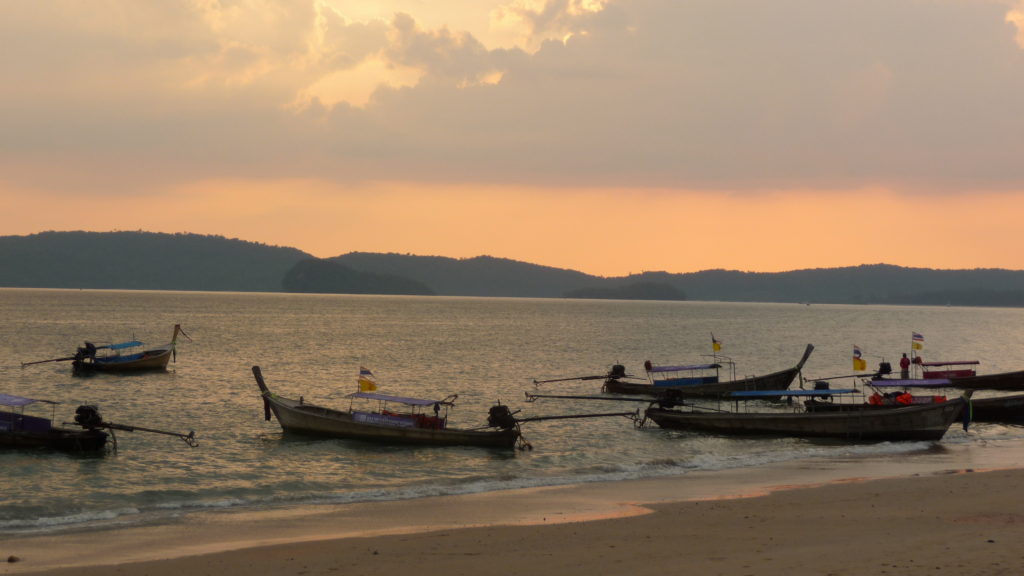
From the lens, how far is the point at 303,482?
28891mm

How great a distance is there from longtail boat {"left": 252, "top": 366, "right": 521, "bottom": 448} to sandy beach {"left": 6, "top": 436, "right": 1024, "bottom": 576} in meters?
7.72

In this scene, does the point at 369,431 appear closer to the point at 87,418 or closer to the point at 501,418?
the point at 501,418

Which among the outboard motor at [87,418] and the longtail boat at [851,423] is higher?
the outboard motor at [87,418]

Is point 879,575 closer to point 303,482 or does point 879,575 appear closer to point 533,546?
point 533,546

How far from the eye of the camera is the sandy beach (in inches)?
661

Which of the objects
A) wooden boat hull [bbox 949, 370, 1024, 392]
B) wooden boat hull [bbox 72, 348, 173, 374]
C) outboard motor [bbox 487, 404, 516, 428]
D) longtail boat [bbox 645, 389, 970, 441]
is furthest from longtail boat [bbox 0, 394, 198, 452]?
wooden boat hull [bbox 949, 370, 1024, 392]

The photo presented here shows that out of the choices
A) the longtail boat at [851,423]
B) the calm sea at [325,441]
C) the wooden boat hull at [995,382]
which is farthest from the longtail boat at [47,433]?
the wooden boat hull at [995,382]

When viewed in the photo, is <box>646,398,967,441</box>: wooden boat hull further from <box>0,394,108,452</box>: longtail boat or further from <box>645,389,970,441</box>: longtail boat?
<box>0,394,108,452</box>: longtail boat

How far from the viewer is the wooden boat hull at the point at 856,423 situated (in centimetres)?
3747

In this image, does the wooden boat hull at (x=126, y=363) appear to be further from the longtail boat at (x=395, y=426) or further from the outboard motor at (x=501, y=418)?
the outboard motor at (x=501, y=418)

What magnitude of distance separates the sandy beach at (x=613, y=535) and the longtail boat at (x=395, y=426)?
7.72 m

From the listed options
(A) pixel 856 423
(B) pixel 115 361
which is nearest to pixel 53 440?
(A) pixel 856 423

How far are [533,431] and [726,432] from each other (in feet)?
28.2

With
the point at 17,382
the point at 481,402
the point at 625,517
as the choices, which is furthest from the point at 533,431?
the point at 17,382
